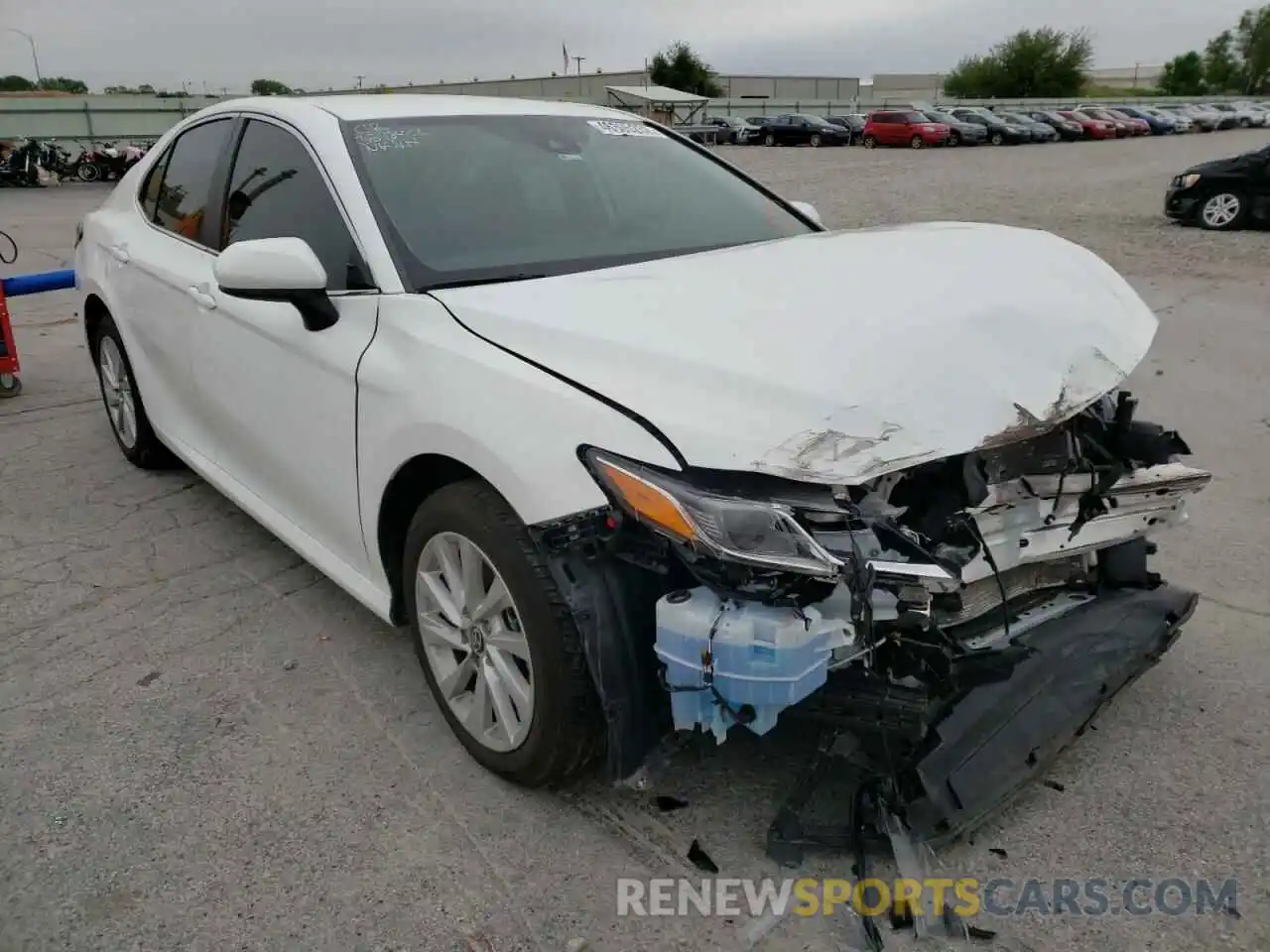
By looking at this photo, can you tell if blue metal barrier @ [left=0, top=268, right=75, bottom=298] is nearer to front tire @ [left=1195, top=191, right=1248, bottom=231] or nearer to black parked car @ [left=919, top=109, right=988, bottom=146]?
front tire @ [left=1195, top=191, right=1248, bottom=231]

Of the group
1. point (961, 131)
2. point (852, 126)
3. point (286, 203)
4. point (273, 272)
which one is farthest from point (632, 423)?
point (852, 126)

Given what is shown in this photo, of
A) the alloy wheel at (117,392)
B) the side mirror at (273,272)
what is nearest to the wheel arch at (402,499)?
the side mirror at (273,272)

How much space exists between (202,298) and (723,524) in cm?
248

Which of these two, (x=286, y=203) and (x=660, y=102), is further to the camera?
(x=660, y=102)

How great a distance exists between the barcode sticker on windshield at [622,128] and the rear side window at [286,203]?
111 cm

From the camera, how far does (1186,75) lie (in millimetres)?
97125

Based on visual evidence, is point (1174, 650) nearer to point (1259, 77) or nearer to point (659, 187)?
point (659, 187)

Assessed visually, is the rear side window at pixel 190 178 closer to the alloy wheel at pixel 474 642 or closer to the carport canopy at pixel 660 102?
the alloy wheel at pixel 474 642

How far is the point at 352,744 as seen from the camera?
276 cm

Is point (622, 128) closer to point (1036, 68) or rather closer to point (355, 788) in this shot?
point (355, 788)

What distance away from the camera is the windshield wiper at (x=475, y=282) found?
2645mm

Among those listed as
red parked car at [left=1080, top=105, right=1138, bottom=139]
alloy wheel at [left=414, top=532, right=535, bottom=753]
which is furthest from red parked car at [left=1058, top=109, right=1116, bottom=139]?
alloy wheel at [left=414, top=532, right=535, bottom=753]

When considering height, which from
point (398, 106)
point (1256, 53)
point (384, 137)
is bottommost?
point (384, 137)

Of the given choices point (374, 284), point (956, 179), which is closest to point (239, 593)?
point (374, 284)
